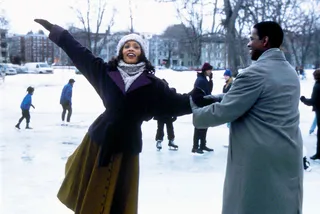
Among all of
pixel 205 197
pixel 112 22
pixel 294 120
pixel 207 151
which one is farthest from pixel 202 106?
pixel 112 22

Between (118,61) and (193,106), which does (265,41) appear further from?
(118,61)

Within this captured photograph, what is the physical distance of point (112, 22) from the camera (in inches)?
1757

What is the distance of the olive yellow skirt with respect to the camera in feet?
9.23

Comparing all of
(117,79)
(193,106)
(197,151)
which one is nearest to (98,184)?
(117,79)

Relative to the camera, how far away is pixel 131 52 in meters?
2.91

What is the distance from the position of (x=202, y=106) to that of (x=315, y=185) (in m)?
3.62

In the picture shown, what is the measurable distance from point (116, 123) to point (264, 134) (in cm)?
93

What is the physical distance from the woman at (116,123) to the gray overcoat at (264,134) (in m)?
0.48

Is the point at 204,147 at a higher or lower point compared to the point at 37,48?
lower

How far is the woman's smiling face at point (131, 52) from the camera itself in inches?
114

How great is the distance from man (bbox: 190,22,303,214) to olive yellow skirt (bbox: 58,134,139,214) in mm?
682

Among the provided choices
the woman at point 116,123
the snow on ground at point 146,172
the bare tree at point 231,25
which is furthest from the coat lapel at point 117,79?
the bare tree at point 231,25

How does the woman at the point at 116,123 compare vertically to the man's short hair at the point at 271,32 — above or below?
below

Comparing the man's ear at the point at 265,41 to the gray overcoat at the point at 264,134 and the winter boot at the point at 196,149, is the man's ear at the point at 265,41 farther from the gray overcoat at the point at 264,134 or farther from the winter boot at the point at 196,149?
the winter boot at the point at 196,149
